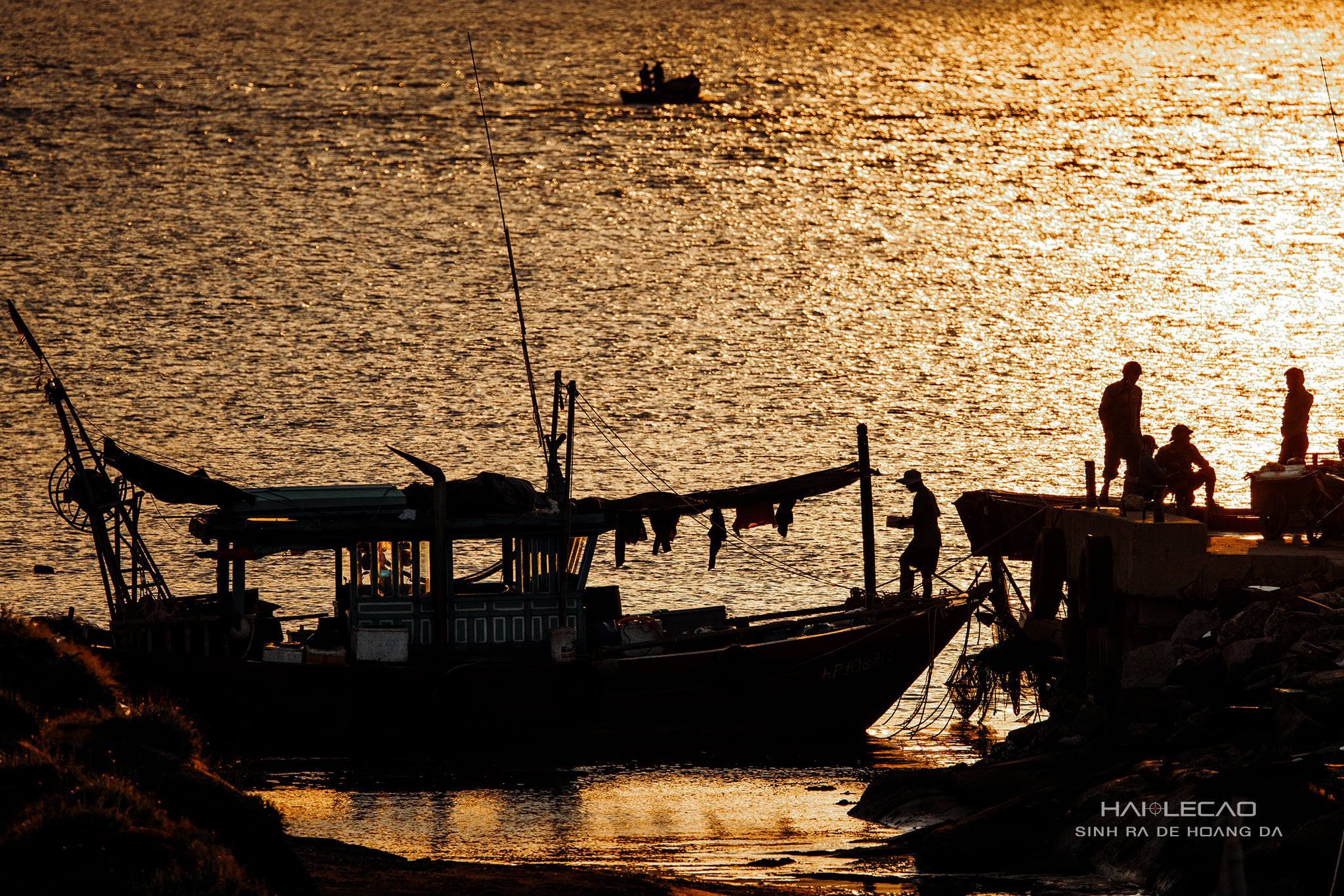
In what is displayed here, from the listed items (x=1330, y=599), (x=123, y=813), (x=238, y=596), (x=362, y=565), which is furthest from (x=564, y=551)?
(x=123, y=813)

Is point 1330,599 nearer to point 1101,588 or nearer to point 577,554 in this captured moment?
point 1101,588

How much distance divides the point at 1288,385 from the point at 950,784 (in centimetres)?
704

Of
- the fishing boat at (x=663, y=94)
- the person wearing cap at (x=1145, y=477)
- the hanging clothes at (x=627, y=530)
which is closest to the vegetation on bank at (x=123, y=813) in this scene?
the hanging clothes at (x=627, y=530)

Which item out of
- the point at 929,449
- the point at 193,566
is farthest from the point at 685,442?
the point at 193,566

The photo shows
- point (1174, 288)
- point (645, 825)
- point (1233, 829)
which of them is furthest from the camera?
point (1174, 288)

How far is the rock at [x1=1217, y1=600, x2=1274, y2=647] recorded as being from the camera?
19875 millimetres

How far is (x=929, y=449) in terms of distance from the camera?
51844 millimetres

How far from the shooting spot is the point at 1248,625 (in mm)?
19953

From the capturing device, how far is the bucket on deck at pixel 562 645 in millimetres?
26844

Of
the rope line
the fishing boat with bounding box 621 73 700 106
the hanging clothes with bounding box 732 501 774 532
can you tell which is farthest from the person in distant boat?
the fishing boat with bounding box 621 73 700 106

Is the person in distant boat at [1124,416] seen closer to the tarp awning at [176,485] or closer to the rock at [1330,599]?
the rock at [1330,599]

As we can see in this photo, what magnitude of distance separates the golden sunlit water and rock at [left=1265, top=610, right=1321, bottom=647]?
472 cm

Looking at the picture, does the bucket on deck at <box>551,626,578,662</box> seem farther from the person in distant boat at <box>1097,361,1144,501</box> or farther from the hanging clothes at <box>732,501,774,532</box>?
the person in distant boat at <box>1097,361,1144,501</box>

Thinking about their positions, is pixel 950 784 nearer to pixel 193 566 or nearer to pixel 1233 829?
pixel 1233 829
